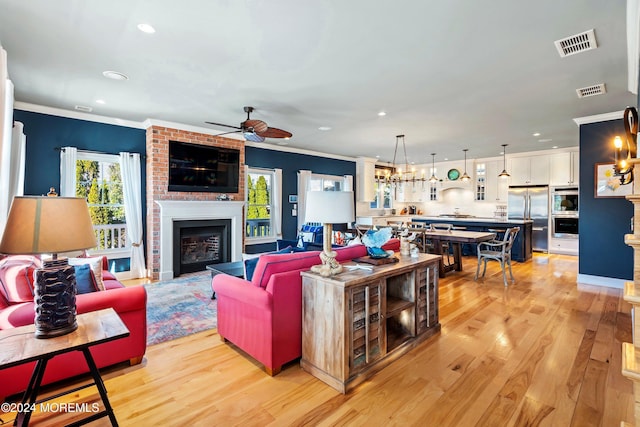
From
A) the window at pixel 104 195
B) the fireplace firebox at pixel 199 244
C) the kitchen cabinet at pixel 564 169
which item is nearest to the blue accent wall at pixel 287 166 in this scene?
the fireplace firebox at pixel 199 244

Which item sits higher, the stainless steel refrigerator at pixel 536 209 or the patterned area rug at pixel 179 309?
the stainless steel refrigerator at pixel 536 209

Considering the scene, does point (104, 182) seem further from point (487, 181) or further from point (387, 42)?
point (487, 181)

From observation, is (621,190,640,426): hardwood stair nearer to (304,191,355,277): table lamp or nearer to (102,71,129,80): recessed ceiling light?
(304,191,355,277): table lamp

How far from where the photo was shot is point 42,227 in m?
1.48

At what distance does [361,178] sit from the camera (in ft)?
29.5

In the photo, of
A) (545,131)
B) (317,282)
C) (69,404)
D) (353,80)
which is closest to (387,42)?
(353,80)

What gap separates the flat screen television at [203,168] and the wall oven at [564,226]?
25.0 ft

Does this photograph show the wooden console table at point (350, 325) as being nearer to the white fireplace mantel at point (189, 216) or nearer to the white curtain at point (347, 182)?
the white fireplace mantel at point (189, 216)

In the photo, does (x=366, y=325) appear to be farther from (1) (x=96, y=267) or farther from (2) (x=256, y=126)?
(2) (x=256, y=126)

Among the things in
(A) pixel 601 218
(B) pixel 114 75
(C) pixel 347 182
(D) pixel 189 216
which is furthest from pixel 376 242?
(C) pixel 347 182

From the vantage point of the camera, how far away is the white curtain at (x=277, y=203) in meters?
7.13

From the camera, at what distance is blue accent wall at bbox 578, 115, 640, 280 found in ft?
15.4

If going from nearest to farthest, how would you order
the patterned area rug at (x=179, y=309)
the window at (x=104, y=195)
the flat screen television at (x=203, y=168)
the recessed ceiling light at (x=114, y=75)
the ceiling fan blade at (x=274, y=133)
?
the patterned area rug at (x=179, y=309) < the recessed ceiling light at (x=114, y=75) < the ceiling fan blade at (x=274, y=133) < the window at (x=104, y=195) < the flat screen television at (x=203, y=168)

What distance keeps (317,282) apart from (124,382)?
62.4 inches
